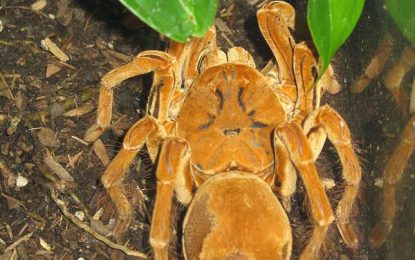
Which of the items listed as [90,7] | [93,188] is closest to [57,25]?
[90,7]

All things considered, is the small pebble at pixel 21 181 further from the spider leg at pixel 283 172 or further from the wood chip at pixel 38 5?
the spider leg at pixel 283 172

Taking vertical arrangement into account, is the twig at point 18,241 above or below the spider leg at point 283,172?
below

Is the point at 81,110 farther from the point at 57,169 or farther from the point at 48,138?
the point at 57,169

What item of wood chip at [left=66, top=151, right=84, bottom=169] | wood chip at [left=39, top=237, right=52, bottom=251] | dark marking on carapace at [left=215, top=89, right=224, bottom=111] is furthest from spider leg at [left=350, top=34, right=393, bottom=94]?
wood chip at [left=39, top=237, right=52, bottom=251]

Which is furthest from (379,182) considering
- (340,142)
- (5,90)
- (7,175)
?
(5,90)

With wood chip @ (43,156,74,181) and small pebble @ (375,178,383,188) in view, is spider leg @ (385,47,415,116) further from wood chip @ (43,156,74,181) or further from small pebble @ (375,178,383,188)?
wood chip @ (43,156,74,181)

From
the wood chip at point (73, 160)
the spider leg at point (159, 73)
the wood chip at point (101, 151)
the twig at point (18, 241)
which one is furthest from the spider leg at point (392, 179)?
the twig at point (18, 241)
